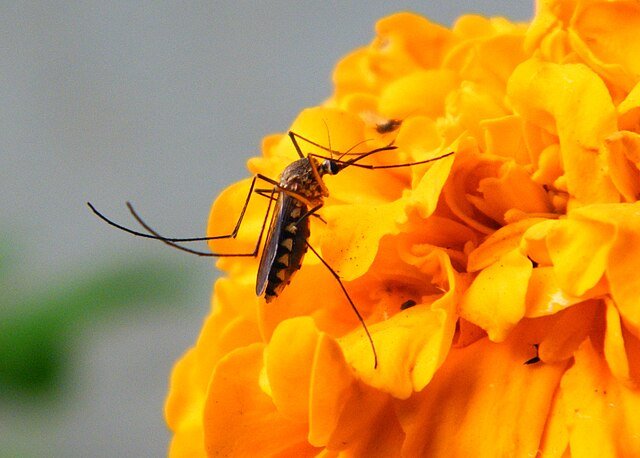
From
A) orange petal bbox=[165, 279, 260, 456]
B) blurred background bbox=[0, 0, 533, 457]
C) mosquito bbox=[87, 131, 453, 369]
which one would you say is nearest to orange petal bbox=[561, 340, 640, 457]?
mosquito bbox=[87, 131, 453, 369]

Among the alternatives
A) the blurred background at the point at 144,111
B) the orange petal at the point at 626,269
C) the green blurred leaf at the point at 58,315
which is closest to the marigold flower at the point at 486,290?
the orange petal at the point at 626,269

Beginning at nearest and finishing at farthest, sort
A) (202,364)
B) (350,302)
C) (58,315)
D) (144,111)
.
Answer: (350,302) → (202,364) → (58,315) → (144,111)

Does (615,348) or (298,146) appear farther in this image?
(298,146)

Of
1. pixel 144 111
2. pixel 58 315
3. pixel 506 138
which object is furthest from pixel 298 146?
pixel 144 111

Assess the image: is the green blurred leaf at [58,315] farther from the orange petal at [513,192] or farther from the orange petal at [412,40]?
the orange petal at [513,192]

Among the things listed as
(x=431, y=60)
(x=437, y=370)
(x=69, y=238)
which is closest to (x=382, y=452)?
(x=437, y=370)

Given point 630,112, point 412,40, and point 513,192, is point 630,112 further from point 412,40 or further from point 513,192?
point 412,40

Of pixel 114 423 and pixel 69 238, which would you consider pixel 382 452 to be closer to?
pixel 114 423

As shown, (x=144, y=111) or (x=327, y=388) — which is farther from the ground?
(x=327, y=388)
